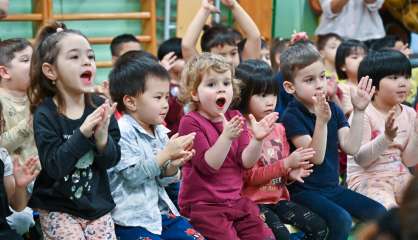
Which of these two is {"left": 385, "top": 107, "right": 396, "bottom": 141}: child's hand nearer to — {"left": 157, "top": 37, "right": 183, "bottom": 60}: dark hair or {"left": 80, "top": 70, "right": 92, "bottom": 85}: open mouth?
{"left": 80, "top": 70, "right": 92, "bottom": 85}: open mouth

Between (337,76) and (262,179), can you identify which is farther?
(337,76)

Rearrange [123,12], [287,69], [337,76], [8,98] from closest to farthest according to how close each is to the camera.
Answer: [8,98] < [287,69] < [337,76] < [123,12]

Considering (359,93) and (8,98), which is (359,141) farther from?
(8,98)

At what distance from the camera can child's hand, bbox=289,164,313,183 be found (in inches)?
113

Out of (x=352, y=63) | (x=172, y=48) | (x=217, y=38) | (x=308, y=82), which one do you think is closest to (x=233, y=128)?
(x=308, y=82)

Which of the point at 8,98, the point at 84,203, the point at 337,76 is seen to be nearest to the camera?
the point at 84,203

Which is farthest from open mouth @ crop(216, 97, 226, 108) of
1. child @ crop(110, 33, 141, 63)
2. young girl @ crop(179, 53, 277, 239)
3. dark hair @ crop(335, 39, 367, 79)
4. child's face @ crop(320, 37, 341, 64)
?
child's face @ crop(320, 37, 341, 64)

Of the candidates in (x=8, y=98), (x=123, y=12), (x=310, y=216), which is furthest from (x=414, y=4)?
(x=8, y=98)

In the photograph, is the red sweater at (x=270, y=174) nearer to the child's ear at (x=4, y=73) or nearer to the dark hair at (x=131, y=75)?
the dark hair at (x=131, y=75)

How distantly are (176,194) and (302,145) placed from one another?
532mm

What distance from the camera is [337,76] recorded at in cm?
440

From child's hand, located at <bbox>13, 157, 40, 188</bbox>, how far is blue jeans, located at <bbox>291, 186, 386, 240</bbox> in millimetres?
1109

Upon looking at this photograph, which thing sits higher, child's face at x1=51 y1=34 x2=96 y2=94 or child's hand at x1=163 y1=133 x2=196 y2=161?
child's face at x1=51 y1=34 x2=96 y2=94

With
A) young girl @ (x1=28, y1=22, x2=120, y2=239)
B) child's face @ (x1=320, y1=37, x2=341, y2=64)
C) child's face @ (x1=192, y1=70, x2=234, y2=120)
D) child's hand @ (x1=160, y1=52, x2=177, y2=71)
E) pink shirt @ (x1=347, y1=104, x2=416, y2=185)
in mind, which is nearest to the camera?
young girl @ (x1=28, y1=22, x2=120, y2=239)
